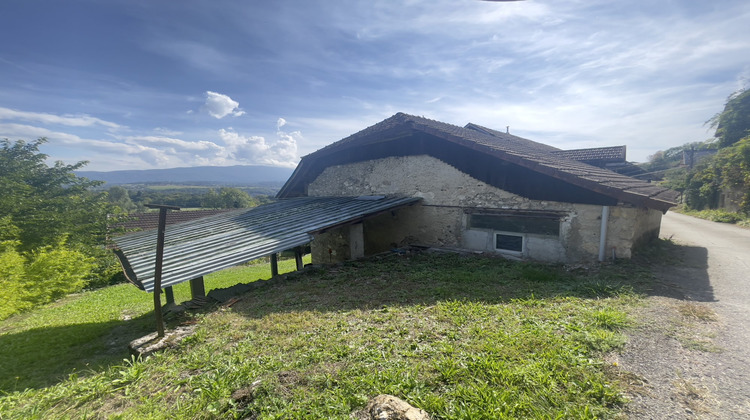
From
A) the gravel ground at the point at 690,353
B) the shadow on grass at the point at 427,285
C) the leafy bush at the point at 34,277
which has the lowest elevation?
A: the leafy bush at the point at 34,277

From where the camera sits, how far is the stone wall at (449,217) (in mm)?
6902

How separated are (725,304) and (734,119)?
3515 cm

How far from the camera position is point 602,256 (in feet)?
22.3

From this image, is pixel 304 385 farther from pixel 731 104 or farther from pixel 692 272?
pixel 731 104

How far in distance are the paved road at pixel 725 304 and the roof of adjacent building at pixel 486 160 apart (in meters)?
1.66

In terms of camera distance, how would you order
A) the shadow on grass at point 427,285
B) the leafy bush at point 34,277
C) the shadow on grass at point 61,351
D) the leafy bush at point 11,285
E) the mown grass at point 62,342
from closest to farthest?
1. the shadow on grass at point 61,351
2. the mown grass at point 62,342
3. the shadow on grass at point 427,285
4. the leafy bush at point 11,285
5. the leafy bush at point 34,277

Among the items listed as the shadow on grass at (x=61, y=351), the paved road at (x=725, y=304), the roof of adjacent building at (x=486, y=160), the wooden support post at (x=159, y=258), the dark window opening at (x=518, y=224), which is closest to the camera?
the paved road at (x=725, y=304)

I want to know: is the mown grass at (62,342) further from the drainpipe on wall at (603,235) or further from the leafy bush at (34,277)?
the drainpipe on wall at (603,235)

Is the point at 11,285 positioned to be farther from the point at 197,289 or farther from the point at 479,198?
the point at 479,198

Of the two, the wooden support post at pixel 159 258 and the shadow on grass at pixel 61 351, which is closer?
the wooden support post at pixel 159 258

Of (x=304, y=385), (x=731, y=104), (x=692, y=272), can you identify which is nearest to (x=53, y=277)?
(x=304, y=385)

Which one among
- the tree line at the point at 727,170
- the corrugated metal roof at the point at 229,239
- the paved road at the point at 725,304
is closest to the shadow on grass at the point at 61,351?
the corrugated metal roof at the point at 229,239

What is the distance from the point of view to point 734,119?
25.8m

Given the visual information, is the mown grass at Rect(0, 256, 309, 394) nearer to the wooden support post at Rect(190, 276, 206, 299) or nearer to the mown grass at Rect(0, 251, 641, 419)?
the mown grass at Rect(0, 251, 641, 419)
